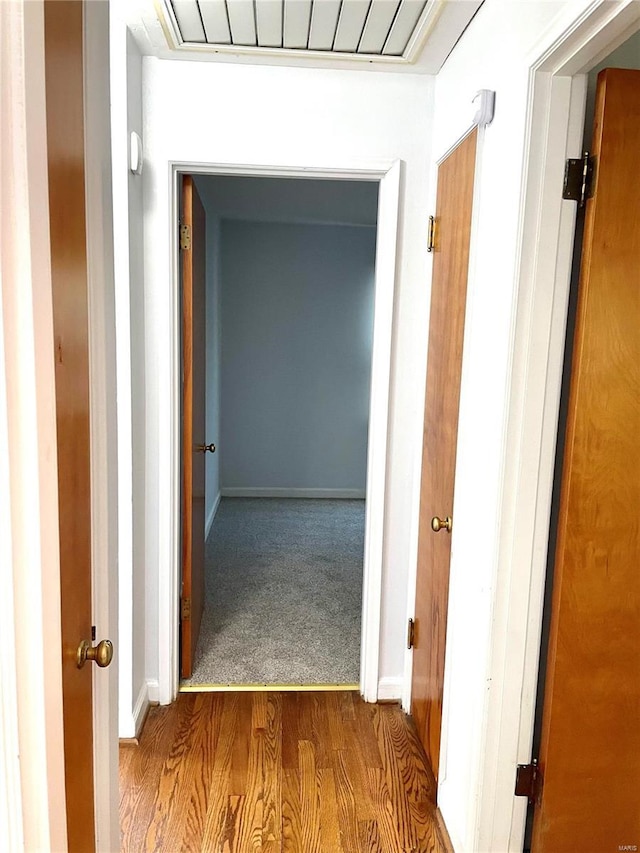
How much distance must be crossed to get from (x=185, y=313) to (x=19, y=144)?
1.77m

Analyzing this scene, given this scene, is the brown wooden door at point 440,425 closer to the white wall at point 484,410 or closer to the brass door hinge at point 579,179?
the white wall at point 484,410

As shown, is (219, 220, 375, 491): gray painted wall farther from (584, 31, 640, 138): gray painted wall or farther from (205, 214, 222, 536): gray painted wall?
(584, 31, 640, 138): gray painted wall

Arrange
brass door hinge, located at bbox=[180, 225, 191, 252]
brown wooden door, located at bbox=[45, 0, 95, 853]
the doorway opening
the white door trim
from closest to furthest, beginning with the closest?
the white door trim, brown wooden door, located at bbox=[45, 0, 95, 853], brass door hinge, located at bbox=[180, 225, 191, 252], the doorway opening

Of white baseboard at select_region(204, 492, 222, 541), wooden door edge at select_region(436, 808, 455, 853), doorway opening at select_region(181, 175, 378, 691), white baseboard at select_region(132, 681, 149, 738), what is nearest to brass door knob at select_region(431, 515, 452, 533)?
wooden door edge at select_region(436, 808, 455, 853)

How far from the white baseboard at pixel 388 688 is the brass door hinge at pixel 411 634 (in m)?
0.20

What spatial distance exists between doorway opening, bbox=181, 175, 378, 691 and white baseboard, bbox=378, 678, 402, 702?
1509 mm

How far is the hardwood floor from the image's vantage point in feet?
5.91

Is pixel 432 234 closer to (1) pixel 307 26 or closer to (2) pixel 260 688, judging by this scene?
(1) pixel 307 26

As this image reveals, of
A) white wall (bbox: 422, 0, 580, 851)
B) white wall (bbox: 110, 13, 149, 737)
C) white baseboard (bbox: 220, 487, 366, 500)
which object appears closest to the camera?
white wall (bbox: 422, 0, 580, 851)

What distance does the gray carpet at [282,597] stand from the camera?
271cm

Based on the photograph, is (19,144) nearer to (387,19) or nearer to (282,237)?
(387,19)

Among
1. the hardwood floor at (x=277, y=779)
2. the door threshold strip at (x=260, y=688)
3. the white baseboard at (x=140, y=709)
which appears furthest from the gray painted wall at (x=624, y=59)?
the white baseboard at (x=140, y=709)

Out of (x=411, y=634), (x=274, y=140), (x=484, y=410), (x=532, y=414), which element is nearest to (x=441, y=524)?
(x=484, y=410)

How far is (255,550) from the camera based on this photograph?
417 centimetres
